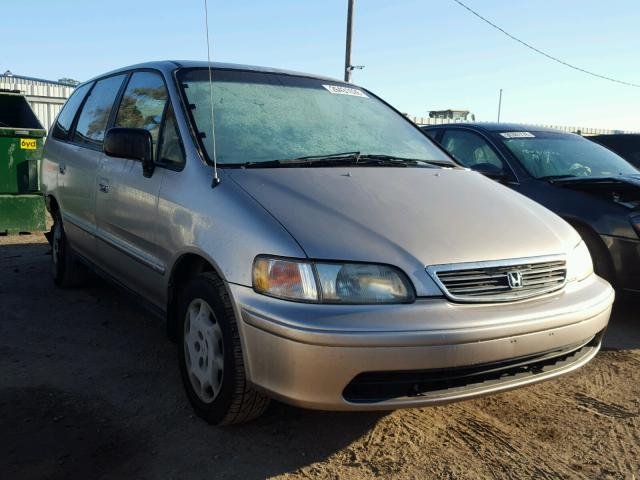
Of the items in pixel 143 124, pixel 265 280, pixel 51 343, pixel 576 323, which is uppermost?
pixel 143 124

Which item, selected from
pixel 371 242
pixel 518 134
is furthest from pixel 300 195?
pixel 518 134

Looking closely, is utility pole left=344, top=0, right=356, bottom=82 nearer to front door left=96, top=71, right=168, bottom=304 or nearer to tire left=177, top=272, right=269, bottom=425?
front door left=96, top=71, right=168, bottom=304

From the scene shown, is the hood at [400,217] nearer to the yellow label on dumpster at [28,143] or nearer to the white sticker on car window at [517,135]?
the white sticker on car window at [517,135]

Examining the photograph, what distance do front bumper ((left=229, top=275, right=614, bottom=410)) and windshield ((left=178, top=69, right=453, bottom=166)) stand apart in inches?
39.1

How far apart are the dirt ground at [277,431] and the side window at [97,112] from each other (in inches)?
A: 59.4

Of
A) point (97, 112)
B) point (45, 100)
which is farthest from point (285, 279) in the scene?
point (45, 100)

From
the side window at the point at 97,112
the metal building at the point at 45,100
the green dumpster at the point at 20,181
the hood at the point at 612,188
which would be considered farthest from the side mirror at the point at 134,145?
the metal building at the point at 45,100

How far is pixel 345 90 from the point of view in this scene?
4.02 meters

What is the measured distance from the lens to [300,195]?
269cm

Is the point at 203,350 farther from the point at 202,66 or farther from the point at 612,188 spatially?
the point at 612,188

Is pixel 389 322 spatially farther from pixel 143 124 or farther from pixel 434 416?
pixel 143 124

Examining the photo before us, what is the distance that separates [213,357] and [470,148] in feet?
12.5

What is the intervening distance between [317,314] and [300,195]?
654 mm

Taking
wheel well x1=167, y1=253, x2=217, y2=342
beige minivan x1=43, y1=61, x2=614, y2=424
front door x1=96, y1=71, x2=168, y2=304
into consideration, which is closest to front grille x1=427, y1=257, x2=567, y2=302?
beige minivan x1=43, y1=61, x2=614, y2=424
